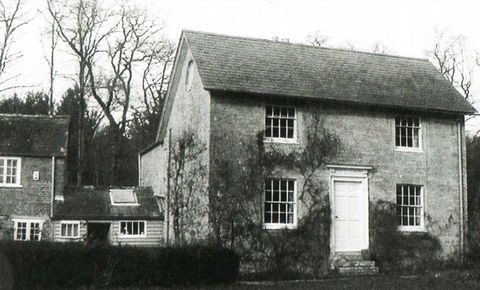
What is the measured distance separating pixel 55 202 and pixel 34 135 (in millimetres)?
3896

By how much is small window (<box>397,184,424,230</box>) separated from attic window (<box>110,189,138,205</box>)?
482 inches

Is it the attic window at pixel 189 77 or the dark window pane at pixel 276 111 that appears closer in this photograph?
the dark window pane at pixel 276 111

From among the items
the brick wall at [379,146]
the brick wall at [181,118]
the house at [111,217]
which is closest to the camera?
the brick wall at [379,146]

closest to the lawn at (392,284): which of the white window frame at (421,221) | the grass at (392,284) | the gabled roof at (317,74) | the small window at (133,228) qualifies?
the grass at (392,284)

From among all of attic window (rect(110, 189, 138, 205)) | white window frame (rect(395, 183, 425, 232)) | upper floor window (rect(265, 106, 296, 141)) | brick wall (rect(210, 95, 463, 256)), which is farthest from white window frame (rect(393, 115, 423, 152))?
attic window (rect(110, 189, 138, 205))

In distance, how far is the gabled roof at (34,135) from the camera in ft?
99.5

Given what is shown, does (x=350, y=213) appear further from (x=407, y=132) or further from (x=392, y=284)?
(x=392, y=284)

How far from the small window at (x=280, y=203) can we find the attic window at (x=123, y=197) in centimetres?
931

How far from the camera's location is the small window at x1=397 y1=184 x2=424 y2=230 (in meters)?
24.2

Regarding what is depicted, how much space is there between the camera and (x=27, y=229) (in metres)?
29.2

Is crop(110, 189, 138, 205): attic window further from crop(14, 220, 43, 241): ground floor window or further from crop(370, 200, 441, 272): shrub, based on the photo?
crop(370, 200, 441, 272): shrub

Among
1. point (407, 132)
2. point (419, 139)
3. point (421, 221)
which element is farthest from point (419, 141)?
point (421, 221)

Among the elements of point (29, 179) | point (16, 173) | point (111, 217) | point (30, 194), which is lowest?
point (111, 217)

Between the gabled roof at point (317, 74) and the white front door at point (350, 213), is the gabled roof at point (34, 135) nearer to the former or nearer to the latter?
the gabled roof at point (317, 74)
